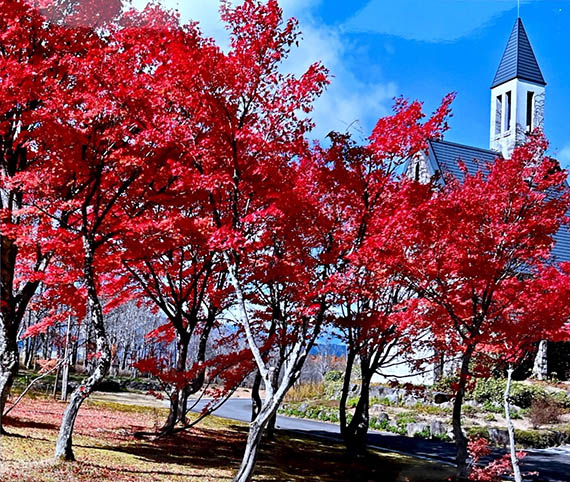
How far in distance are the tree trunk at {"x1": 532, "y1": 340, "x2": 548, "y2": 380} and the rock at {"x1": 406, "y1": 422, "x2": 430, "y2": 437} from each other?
759cm

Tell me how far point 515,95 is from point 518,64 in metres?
1.79

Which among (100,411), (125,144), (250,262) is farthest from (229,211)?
(100,411)

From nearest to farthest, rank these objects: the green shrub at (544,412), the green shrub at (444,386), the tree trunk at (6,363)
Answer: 1. the tree trunk at (6,363)
2. the green shrub at (544,412)
3. the green shrub at (444,386)

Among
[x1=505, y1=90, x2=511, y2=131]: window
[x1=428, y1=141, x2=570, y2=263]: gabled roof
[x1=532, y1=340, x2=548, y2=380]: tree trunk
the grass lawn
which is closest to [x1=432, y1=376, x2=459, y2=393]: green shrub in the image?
[x1=532, y1=340, x2=548, y2=380]: tree trunk

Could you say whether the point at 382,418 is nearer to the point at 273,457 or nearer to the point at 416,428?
the point at 416,428

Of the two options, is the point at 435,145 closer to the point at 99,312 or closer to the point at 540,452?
the point at 540,452

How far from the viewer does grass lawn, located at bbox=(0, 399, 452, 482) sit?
8.39 metres

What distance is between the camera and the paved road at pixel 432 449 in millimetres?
14383

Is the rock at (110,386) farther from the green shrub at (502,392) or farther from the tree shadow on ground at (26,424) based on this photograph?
the green shrub at (502,392)

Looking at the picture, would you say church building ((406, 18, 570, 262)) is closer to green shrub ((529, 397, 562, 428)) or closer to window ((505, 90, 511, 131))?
window ((505, 90, 511, 131))

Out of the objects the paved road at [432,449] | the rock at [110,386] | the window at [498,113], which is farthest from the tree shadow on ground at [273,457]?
the window at [498,113]

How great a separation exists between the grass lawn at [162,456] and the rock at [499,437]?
5475 millimetres

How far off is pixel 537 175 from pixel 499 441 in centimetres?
1103

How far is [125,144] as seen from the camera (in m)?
9.27
